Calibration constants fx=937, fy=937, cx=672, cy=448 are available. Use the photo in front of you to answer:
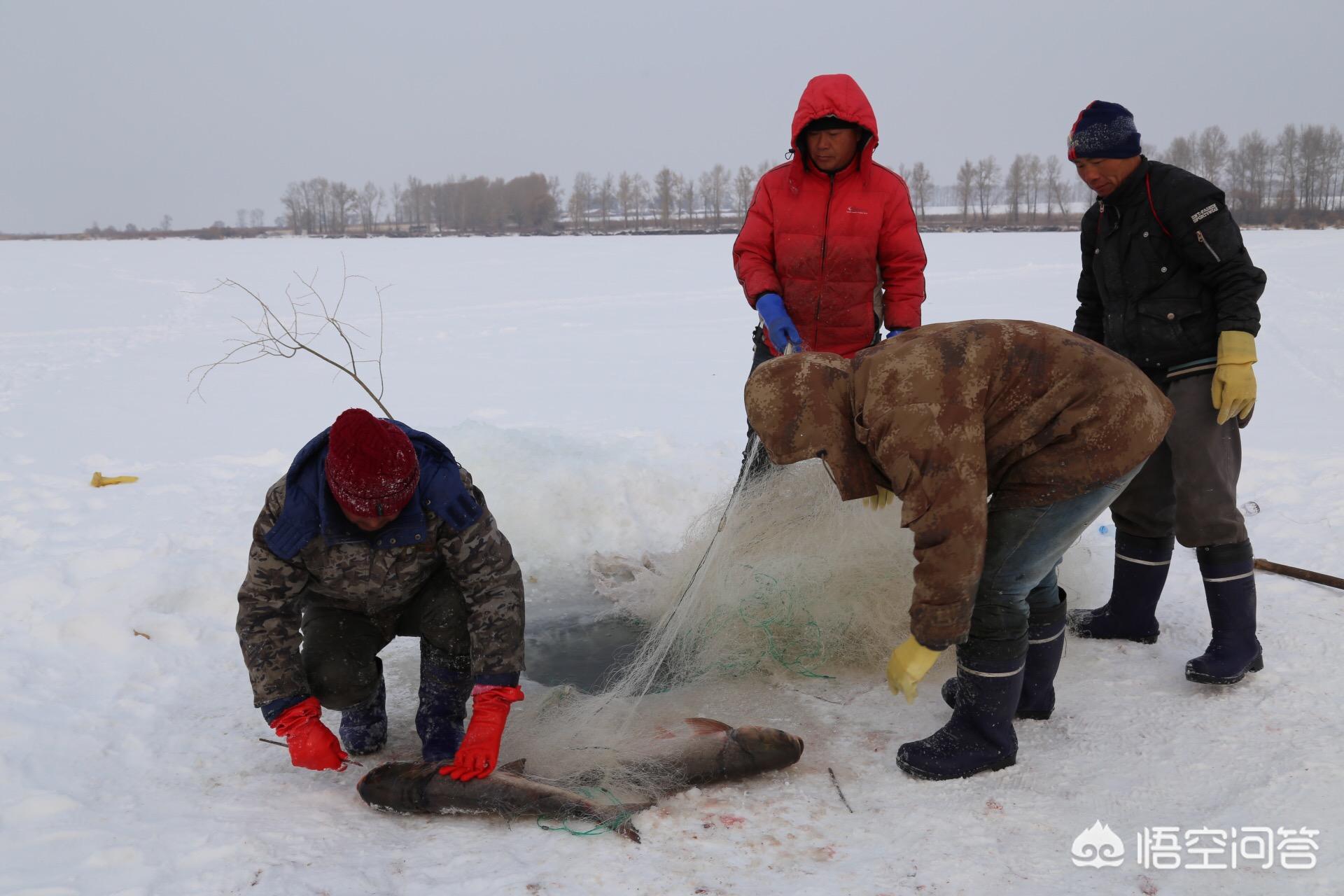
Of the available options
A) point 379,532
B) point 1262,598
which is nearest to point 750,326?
point 1262,598

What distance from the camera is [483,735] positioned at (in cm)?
266

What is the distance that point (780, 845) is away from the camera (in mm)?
2438

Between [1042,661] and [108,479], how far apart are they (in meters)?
5.33

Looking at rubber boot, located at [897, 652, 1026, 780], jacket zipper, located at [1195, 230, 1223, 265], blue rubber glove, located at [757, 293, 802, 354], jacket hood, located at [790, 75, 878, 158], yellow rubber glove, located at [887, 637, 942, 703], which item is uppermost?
jacket hood, located at [790, 75, 878, 158]

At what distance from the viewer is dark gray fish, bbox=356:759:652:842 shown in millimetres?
2559

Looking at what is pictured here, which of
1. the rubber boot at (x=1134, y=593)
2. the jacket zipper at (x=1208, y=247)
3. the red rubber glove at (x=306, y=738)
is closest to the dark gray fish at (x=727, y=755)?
the red rubber glove at (x=306, y=738)

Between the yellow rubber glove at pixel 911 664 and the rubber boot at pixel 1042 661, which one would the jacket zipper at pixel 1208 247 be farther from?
the yellow rubber glove at pixel 911 664

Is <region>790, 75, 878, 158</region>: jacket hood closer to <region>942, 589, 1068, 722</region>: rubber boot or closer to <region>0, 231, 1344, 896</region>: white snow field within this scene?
<region>942, 589, 1068, 722</region>: rubber boot

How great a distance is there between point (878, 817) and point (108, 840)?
1.99m

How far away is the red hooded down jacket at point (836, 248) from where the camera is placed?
3496 millimetres

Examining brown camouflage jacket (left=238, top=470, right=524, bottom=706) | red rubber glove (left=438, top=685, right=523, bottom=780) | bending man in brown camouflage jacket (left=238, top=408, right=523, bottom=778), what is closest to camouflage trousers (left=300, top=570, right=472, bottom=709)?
bending man in brown camouflage jacket (left=238, top=408, right=523, bottom=778)

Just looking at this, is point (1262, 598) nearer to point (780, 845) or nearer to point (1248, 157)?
point (780, 845)
